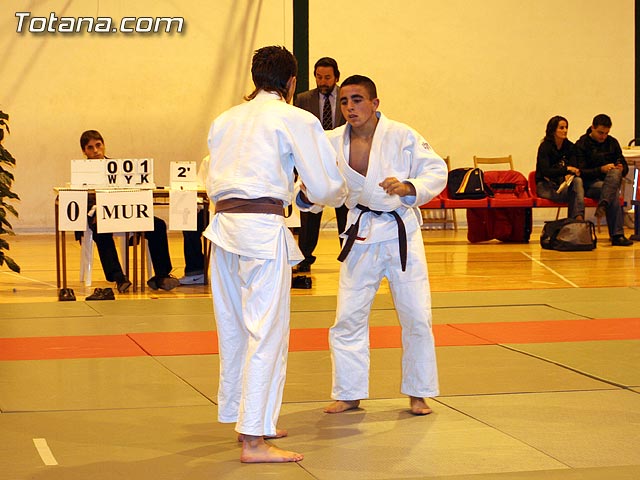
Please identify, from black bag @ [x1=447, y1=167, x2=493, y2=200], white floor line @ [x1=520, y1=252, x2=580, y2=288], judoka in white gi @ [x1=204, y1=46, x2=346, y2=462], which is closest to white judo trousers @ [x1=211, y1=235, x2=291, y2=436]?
judoka in white gi @ [x1=204, y1=46, x2=346, y2=462]

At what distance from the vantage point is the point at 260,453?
143 inches

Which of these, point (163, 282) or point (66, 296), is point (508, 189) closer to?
point (163, 282)

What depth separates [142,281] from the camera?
8234mm

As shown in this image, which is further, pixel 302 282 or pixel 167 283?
pixel 302 282

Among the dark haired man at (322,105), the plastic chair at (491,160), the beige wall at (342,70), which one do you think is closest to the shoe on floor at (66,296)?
the dark haired man at (322,105)

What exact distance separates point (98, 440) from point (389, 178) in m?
1.55

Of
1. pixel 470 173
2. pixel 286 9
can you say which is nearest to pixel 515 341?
pixel 470 173

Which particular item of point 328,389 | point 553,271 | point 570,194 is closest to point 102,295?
point 328,389

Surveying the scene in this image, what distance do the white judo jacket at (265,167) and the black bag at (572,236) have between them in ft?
24.5

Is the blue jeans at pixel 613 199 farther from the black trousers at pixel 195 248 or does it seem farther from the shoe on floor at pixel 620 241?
the black trousers at pixel 195 248

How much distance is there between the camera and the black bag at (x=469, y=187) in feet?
39.5

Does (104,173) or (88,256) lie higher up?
(104,173)

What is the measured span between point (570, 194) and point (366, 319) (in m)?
7.60

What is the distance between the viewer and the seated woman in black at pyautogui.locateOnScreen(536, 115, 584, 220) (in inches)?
456
